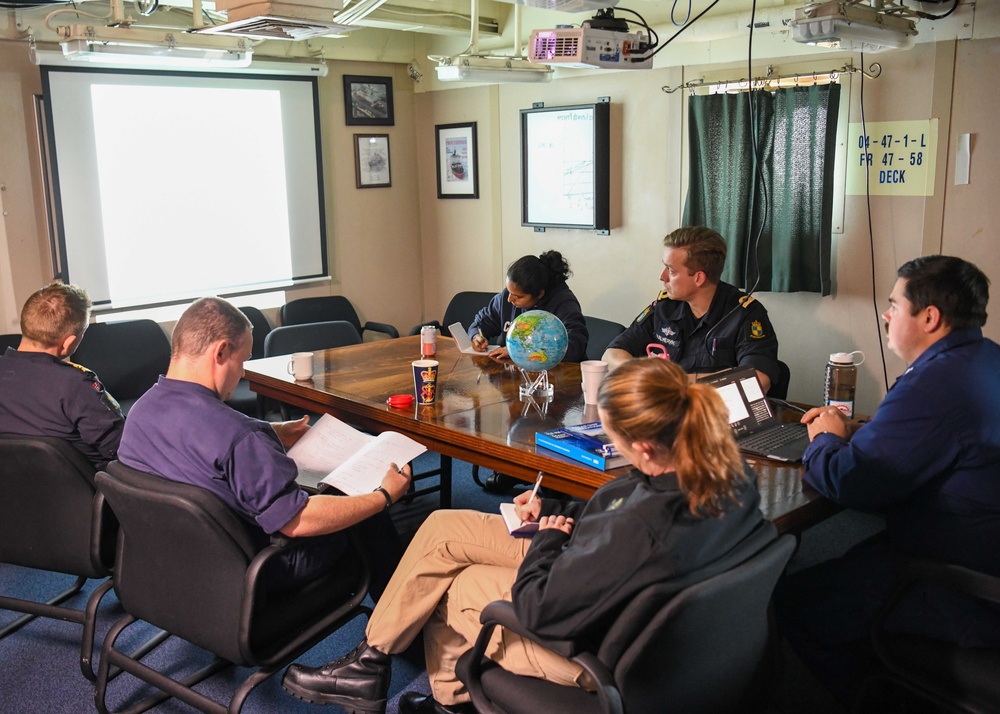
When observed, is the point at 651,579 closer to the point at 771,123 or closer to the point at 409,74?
the point at 771,123

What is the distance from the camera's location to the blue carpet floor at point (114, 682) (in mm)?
2590

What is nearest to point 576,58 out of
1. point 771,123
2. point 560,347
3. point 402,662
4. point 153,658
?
point 560,347

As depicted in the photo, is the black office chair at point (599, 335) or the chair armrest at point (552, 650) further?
the black office chair at point (599, 335)

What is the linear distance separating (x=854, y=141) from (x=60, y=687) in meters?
3.81

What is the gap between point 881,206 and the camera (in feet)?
13.5

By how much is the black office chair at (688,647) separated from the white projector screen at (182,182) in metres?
3.85

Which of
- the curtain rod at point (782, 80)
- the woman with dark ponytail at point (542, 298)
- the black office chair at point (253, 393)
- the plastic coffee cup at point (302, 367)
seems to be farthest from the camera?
the black office chair at point (253, 393)

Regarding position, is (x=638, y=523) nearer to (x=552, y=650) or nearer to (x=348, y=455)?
(x=552, y=650)

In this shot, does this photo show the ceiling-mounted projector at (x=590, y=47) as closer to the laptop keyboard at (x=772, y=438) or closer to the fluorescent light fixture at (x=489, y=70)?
the fluorescent light fixture at (x=489, y=70)

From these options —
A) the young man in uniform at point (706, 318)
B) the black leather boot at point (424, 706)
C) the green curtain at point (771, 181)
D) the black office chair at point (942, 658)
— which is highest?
the green curtain at point (771, 181)

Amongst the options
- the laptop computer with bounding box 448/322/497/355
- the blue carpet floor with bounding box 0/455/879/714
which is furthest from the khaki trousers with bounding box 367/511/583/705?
the laptop computer with bounding box 448/322/497/355

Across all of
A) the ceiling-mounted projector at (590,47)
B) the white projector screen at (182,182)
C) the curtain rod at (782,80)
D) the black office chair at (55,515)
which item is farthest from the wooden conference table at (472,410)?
the curtain rod at (782,80)

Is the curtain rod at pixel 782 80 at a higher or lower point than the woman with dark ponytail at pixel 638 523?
higher

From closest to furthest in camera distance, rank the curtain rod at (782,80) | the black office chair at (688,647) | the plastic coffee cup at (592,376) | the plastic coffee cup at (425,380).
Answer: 1. the black office chair at (688,647)
2. the plastic coffee cup at (592,376)
3. the plastic coffee cup at (425,380)
4. the curtain rod at (782,80)
